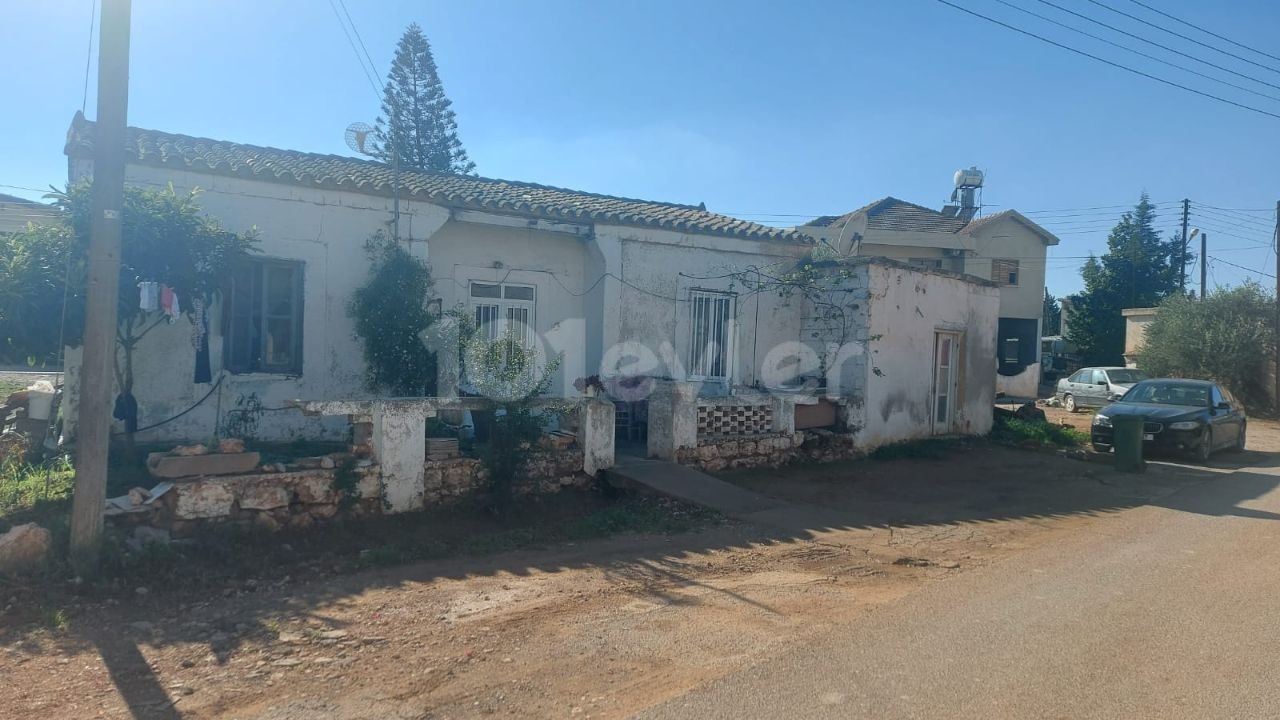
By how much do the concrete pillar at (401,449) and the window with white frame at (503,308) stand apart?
12.9 ft

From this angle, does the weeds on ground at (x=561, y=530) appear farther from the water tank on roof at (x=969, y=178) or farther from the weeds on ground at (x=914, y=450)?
the water tank on roof at (x=969, y=178)

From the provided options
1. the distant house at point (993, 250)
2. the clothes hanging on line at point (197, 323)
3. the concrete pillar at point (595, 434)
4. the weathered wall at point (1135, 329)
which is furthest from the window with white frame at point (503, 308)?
the weathered wall at point (1135, 329)

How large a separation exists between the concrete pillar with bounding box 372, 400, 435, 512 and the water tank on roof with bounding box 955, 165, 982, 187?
28502 millimetres

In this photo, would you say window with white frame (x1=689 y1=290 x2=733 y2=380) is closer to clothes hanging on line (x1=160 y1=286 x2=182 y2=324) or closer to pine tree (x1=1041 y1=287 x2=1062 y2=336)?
clothes hanging on line (x1=160 y1=286 x2=182 y2=324)

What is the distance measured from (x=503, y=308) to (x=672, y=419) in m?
3.46

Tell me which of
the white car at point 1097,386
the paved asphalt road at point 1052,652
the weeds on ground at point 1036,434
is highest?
the white car at point 1097,386

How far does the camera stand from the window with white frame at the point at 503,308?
11641 mm

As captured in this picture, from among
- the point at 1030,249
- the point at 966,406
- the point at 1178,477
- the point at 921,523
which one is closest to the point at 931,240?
the point at 1030,249

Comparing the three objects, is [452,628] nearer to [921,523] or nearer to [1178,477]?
[921,523]

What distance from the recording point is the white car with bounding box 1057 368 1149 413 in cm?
2230

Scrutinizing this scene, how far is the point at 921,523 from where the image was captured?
333 inches

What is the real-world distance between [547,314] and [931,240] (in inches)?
731

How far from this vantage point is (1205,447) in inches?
527

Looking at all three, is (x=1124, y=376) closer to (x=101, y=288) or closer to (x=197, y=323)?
(x=197, y=323)
